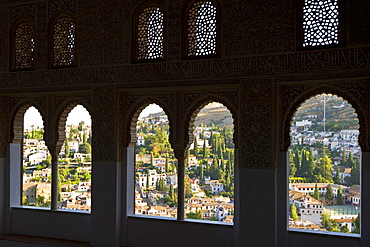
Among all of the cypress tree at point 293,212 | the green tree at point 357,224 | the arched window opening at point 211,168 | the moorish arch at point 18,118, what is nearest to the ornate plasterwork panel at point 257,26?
the arched window opening at point 211,168

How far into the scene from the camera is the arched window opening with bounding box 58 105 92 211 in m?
7.22

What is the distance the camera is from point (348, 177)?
544cm

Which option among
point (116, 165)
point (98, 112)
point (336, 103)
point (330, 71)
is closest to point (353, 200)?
point (336, 103)

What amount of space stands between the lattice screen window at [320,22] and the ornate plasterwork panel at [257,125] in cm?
79

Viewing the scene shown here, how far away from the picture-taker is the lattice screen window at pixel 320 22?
5.37 m

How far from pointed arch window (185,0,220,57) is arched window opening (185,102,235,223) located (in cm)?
97

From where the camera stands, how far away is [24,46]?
738 centimetres

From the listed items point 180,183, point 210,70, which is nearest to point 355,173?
point 210,70

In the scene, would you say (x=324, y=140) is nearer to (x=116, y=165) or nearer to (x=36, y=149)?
(x=116, y=165)

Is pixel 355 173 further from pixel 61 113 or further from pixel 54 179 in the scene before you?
pixel 54 179

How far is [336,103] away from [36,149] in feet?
17.0

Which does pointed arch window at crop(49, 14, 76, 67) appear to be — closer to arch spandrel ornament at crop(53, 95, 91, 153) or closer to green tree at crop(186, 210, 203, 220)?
arch spandrel ornament at crop(53, 95, 91, 153)

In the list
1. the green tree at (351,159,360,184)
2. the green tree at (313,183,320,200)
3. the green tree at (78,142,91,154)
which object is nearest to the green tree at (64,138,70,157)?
the green tree at (78,142,91,154)

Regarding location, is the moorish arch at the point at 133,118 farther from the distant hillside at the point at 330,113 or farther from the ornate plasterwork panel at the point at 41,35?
the distant hillside at the point at 330,113
